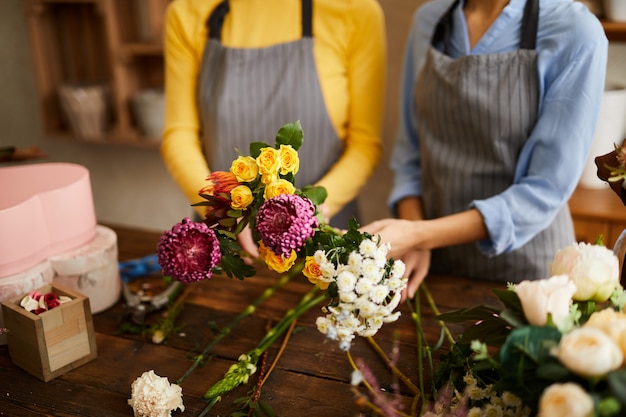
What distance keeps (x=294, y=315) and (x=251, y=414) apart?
29cm

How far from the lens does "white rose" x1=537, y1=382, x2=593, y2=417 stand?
0.63 m

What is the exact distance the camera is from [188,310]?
1.30m

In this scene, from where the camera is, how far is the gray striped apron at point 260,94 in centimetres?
168

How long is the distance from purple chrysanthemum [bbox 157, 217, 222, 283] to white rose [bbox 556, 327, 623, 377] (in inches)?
18.8

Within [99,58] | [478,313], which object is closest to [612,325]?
[478,313]

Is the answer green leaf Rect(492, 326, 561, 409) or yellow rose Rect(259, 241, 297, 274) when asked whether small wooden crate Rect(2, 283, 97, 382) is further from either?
green leaf Rect(492, 326, 561, 409)

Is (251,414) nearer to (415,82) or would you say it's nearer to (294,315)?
(294,315)

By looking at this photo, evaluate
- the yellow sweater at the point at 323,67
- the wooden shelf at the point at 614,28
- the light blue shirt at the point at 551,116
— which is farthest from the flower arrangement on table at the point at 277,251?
the wooden shelf at the point at 614,28

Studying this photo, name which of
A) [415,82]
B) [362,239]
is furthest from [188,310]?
[415,82]

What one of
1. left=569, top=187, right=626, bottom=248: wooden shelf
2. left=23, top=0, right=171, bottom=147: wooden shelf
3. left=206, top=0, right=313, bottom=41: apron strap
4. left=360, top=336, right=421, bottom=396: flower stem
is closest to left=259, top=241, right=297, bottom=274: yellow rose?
left=360, top=336, right=421, bottom=396: flower stem

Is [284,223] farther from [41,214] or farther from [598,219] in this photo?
[598,219]

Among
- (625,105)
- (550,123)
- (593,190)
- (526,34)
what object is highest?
(526,34)

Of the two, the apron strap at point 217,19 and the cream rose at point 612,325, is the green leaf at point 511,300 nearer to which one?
the cream rose at point 612,325

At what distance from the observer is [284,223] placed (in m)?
0.87
